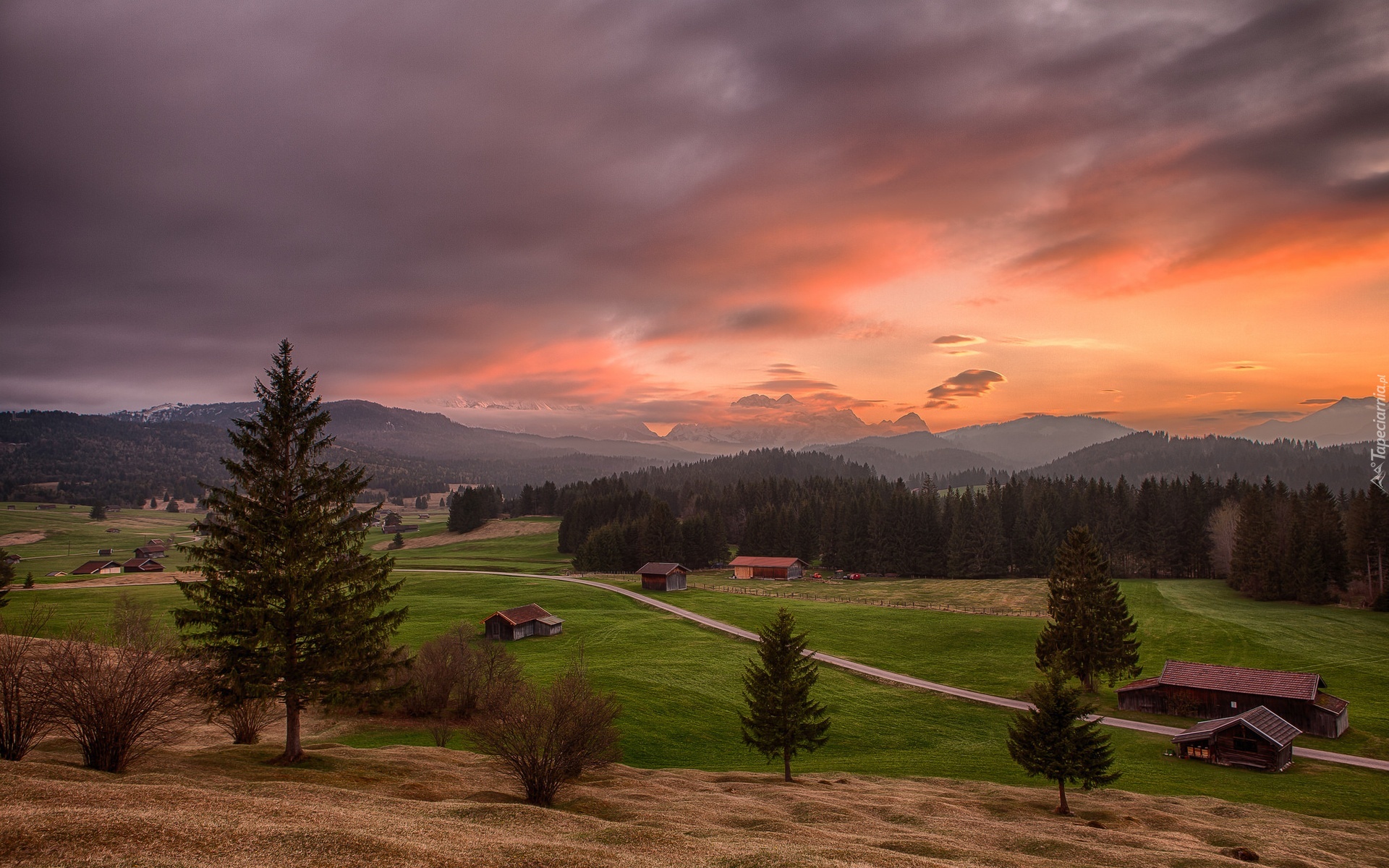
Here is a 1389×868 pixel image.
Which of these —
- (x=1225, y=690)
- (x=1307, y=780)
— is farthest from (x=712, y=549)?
(x=1307, y=780)

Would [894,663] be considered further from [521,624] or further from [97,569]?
[97,569]

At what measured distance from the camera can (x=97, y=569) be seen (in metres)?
128

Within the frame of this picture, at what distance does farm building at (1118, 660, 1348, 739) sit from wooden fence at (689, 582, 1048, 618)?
2776 cm

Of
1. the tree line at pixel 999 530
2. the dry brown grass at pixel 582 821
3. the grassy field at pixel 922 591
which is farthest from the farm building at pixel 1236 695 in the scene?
the tree line at pixel 999 530

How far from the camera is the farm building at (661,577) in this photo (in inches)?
4075

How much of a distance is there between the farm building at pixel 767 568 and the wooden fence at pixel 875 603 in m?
12.0

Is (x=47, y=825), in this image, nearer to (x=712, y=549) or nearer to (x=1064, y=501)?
(x=712, y=549)

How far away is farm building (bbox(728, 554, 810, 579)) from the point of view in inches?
4889

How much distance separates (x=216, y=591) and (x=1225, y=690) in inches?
2590

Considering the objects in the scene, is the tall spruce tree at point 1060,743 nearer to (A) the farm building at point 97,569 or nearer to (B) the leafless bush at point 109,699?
(B) the leafless bush at point 109,699

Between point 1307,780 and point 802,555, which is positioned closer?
point 1307,780

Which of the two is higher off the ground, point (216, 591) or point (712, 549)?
point (216, 591)

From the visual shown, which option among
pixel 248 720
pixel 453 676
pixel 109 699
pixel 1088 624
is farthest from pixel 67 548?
pixel 1088 624

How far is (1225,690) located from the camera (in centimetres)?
5106
